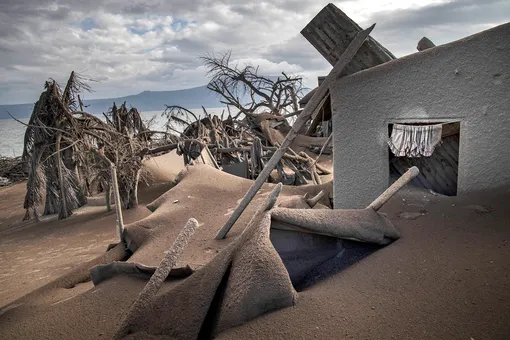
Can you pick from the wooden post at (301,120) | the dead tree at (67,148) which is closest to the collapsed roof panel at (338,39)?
the wooden post at (301,120)

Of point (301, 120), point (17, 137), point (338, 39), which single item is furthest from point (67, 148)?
point (17, 137)

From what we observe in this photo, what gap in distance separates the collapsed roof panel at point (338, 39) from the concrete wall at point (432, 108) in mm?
260

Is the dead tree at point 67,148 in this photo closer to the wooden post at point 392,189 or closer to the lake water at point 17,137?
the lake water at point 17,137

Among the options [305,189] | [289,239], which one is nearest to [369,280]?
[289,239]

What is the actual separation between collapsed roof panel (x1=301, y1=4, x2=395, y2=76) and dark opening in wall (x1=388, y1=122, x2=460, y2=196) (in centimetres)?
110

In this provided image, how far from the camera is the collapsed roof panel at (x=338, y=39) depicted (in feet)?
15.7

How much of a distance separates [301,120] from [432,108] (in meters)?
1.82

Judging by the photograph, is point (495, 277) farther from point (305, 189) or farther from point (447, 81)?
point (305, 189)

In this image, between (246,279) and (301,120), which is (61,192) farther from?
(246,279)

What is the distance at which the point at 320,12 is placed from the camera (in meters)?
4.89

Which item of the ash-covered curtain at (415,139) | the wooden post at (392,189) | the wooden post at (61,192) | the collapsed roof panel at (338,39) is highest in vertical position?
the collapsed roof panel at (338,39)

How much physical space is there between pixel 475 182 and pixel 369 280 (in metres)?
2.68

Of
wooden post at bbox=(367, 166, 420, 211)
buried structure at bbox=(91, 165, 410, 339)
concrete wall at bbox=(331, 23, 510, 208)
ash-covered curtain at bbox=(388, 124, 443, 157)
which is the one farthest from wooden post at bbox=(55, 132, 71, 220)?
wooden post at bbox=(367, 166, 420, 211)

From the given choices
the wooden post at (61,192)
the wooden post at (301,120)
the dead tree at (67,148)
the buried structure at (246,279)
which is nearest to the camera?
the buried structure at (246,279)
